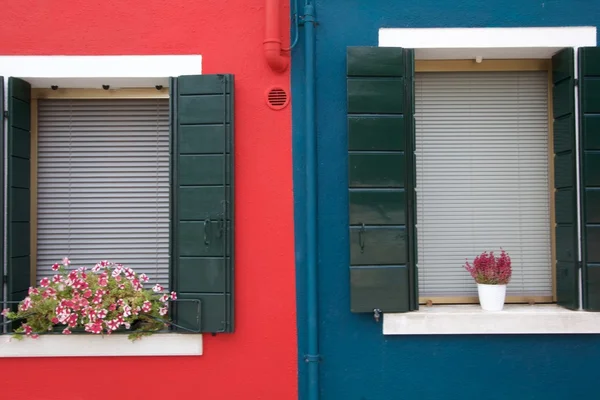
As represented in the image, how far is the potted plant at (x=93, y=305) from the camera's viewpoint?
12.2 feet

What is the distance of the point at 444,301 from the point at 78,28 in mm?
3380

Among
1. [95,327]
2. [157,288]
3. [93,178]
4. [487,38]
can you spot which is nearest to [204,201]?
[157,288]

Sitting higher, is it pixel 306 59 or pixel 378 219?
pixel 306 59

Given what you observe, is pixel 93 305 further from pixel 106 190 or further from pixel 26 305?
pixel 106 190

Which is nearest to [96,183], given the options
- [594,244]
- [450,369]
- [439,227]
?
Answer: [439,227]

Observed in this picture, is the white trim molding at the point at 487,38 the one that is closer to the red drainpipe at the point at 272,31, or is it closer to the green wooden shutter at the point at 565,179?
the green wooden shutter at the point at 565,179

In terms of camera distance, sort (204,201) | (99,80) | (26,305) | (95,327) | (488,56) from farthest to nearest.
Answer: (488,56)
(99,80)
(204,201)
(26,305)
(95,327)

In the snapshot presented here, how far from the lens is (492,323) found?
389cm

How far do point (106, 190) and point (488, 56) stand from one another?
3067 millimetres

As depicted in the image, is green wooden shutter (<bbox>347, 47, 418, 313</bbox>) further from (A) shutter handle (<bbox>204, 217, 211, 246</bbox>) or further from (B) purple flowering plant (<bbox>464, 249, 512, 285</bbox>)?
(A) shutter handle (<bbox>204, 217, 211, 246</bbox>)

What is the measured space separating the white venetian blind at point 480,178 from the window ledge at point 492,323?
33cm

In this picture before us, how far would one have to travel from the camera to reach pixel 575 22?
13.2ft

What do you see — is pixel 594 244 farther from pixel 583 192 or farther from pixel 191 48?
pixel 191 48

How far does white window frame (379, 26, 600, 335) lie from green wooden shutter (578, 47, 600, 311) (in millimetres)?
81
